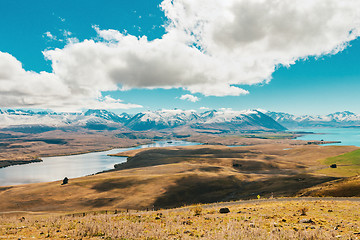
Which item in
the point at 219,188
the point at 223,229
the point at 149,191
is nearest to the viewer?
the point at 223,229

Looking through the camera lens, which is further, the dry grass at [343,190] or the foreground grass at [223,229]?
the dry grass at [343,190]

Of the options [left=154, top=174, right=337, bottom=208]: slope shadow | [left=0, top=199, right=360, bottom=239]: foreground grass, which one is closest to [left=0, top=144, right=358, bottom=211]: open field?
[left=154, top=174, right=337, bottom=208]: slope shadow

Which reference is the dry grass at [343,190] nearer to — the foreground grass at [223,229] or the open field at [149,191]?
the open field at [149,191]

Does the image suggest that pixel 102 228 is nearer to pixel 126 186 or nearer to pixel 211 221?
pixel 211 221

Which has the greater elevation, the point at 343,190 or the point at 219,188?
the point at 343,190

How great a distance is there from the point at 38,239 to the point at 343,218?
25110 millimetres

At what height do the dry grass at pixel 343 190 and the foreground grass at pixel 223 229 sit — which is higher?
the foreground grass at pixel 223 229

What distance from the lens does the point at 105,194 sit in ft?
245

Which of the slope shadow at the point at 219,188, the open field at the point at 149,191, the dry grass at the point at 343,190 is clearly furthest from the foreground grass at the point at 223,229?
the slope shadow at the point at 219,188

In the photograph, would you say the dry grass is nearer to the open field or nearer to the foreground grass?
the open field

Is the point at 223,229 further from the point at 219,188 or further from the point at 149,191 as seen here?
the point at 219,188

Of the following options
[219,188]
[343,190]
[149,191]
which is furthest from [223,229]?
[219,188]

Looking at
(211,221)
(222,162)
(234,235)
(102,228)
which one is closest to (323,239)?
(234,235)

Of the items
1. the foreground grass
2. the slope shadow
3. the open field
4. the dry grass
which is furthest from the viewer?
the open field
